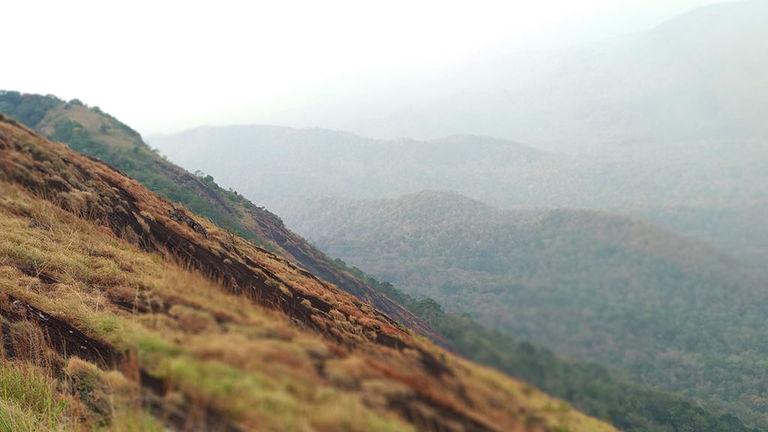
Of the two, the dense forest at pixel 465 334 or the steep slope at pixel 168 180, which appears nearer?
the dense forest at pixel 465 334

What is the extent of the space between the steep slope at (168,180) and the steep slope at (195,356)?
37.4m

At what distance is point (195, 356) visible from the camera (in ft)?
11.9

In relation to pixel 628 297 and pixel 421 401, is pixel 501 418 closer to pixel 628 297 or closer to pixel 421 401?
pixel 421 401

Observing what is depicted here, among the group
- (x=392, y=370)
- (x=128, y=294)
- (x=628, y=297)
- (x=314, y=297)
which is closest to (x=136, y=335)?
(x=392, y=370)

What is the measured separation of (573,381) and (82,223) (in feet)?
46.8

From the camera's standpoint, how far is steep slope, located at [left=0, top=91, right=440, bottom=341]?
6241 cm

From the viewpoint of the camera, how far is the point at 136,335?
4.55m

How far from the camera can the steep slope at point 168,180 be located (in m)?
62.4

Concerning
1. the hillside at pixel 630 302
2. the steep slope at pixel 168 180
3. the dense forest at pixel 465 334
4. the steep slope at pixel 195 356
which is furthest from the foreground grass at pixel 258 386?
the steep slope at pixel 168 180

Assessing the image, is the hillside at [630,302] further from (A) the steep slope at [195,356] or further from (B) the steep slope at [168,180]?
(B) the steep slope at [168,180]

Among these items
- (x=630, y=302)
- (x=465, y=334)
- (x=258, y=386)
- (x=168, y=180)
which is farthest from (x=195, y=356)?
(x=168, y=180)

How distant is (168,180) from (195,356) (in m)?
74.7

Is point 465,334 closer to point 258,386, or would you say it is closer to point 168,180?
point 258,386

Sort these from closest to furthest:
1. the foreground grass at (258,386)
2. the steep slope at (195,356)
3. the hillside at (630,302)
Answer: the foreground grass at (258,386) → the steep slope at (195,356) → the hillside at (630,302)
